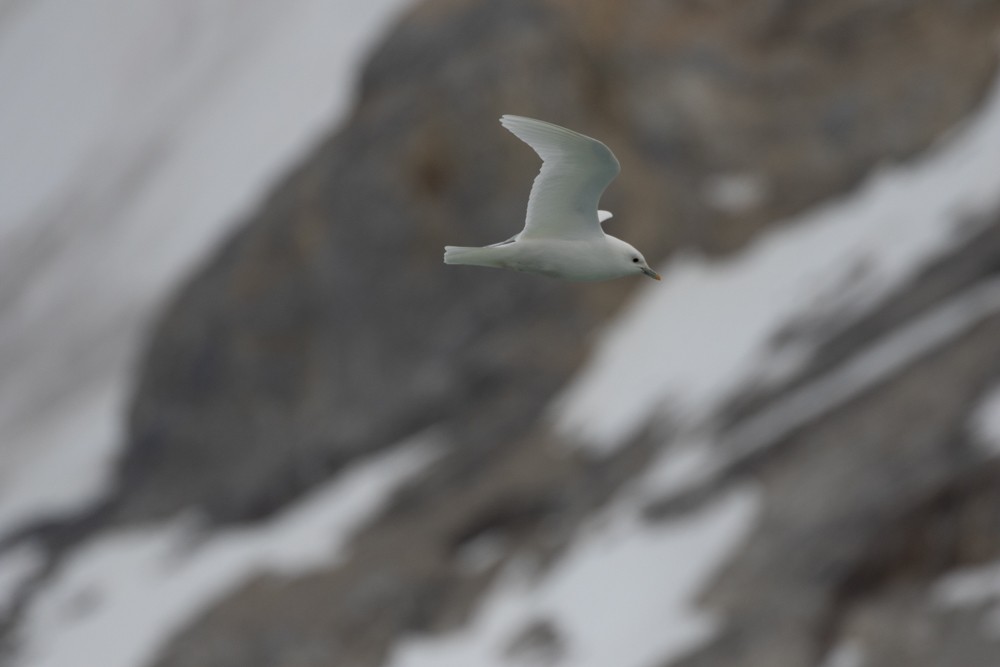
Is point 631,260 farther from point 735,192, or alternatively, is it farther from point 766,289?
point 735,192

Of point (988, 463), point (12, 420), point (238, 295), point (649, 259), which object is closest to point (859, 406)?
point (988, 463)

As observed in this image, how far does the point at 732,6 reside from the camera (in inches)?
1841

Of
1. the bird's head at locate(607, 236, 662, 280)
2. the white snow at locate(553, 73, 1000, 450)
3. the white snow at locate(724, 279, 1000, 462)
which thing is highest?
the white snow at locate(553, 73, 1000, 450)

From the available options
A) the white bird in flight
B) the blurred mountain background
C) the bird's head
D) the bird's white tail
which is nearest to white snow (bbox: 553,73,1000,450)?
the blurred mountain background

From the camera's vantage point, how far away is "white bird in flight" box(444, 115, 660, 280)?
51.2ft

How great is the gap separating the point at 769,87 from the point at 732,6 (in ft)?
8.89

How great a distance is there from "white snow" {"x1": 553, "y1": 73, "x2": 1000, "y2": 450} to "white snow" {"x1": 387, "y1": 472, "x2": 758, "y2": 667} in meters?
4.19

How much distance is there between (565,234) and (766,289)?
25315mm

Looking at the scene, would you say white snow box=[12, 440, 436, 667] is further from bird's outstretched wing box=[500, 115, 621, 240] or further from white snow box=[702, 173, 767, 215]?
bird's outstretched wing box=[500, 115, 621, 240]

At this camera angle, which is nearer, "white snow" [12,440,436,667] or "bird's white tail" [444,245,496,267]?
"bird's white tail" [444,245,496,267]

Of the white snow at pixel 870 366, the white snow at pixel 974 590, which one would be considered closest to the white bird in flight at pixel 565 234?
the white snow at pixel 974 590

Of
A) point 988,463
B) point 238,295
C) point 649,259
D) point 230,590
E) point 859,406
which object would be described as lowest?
point 988,463

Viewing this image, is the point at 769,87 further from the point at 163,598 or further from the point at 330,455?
the point at 163,598

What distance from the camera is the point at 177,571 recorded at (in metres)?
45.8
